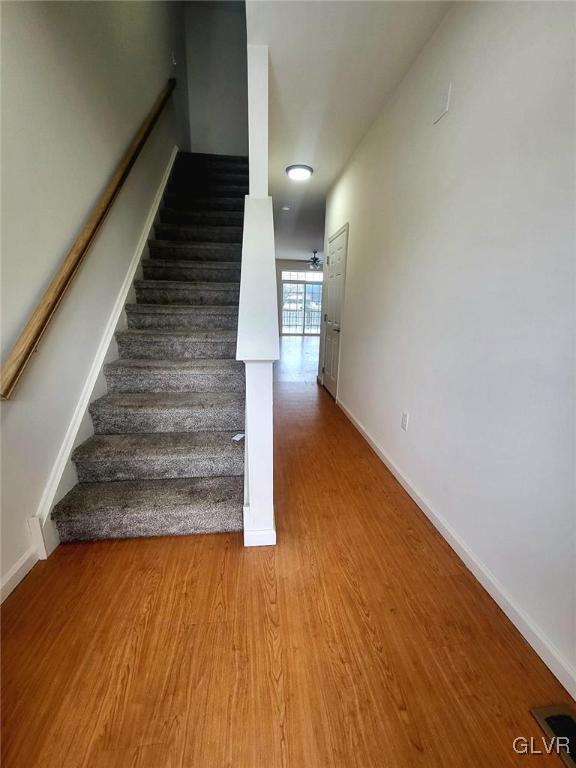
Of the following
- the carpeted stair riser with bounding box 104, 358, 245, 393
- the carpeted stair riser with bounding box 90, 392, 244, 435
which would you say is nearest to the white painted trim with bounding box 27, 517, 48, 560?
the carpeted stair riser with bounding box 90, 392, 244, 435

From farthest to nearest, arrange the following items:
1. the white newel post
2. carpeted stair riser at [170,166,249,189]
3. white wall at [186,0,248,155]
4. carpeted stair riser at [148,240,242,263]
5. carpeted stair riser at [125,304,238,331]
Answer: white wall at [186,0,248,155] → carpeted stair riser at [170,166,249,189] → carpeted stair riser at [148,240,242,263] → carpeted stair riser at [125,304,238,331] → the white newel post

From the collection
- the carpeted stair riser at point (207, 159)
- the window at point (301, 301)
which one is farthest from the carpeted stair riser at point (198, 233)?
the window at point (301, 301)

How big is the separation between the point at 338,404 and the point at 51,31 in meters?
3.23

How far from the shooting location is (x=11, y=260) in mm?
1171

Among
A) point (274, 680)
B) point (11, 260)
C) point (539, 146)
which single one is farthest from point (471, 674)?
point (11, 260)

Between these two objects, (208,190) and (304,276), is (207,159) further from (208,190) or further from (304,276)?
(304,276)

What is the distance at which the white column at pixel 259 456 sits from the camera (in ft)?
4.29

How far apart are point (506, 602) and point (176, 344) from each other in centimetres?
224

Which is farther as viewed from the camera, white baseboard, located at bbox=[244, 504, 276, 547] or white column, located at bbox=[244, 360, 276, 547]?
white baseboard, located at bbox=[244, 504, 276, 547]

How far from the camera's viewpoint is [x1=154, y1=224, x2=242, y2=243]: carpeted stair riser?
288 centimetres

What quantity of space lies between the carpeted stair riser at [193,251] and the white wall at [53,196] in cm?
51

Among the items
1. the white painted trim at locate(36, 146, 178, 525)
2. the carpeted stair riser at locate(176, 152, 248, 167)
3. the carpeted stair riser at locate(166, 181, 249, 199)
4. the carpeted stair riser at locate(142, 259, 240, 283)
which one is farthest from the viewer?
the carpeted stair riser at locate(176, 152, 248, 167)

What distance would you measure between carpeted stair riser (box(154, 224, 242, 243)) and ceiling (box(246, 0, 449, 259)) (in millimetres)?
832

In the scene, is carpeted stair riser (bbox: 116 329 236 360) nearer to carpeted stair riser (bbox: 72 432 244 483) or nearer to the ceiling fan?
carpeted stair riser (bbox: 72 432 244 483)
